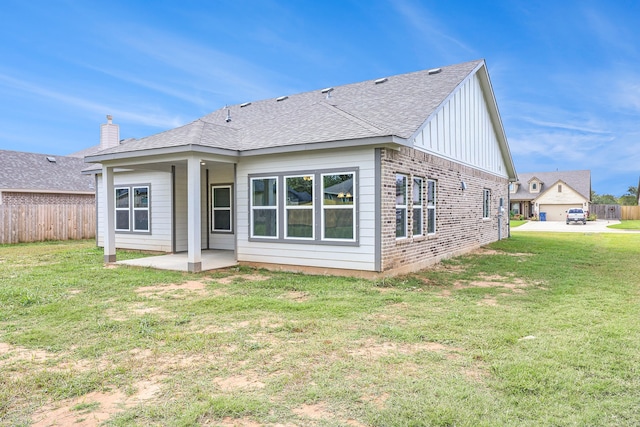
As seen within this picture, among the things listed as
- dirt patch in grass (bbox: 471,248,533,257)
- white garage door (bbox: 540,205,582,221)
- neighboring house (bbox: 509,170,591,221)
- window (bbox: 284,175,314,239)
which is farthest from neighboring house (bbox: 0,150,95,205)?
white garage door (bbox: 540,205,582,221)

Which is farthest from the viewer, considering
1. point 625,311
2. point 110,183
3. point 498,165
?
point 498,165

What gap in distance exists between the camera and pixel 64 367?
142 inches

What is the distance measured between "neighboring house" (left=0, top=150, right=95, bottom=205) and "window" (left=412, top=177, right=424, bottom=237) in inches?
687

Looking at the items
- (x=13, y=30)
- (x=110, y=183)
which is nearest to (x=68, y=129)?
(x=13, y=30)

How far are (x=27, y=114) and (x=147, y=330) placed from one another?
2824 cm

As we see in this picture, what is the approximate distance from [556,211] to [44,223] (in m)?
46.4

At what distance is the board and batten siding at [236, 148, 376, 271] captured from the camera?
26.1ft

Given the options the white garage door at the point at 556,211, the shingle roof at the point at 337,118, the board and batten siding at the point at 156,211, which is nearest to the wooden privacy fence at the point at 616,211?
the white garage door at the point at 556,211

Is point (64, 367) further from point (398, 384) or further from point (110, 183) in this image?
point (110, 183)

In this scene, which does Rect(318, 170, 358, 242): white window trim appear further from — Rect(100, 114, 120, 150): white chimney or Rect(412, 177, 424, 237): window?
Rect(100, 114, 120, 150): white chimney

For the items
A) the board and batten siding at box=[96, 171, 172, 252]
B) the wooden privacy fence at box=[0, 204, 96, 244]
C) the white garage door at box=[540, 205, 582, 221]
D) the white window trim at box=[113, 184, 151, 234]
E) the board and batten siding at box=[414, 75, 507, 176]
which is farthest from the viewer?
the white garage door at box=[540, 205, 582, 221]

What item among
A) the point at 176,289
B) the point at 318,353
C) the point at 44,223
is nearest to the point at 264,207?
the point at 176,289

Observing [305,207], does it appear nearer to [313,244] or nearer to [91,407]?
[313,244]

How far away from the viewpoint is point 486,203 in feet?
49.7
